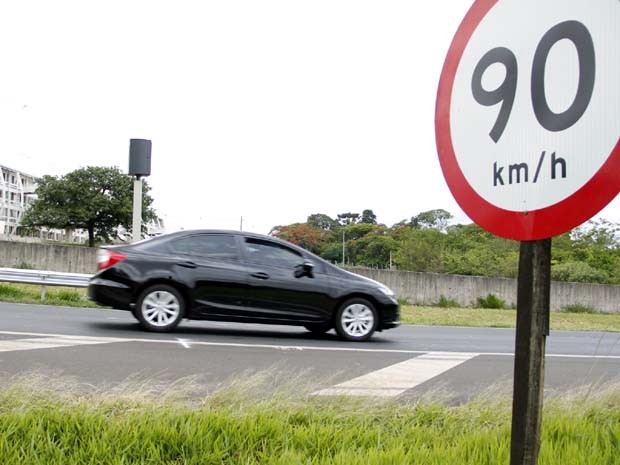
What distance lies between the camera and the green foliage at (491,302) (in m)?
23.2

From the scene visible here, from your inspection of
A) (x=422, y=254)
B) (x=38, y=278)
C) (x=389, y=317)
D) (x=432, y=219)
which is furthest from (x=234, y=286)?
(x=432, y=219)

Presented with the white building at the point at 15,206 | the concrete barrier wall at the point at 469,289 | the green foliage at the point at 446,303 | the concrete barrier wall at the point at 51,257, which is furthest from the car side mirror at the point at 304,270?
the white building at the point at 15,206

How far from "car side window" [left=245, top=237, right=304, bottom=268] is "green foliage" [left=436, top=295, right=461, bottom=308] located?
14427mm

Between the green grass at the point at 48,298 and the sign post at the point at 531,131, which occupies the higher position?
the sign post at the point at 531,131

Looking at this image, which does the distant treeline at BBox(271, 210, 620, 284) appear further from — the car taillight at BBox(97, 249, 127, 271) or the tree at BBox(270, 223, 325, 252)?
the car taillight at BBox(97, 249, 127, 271)

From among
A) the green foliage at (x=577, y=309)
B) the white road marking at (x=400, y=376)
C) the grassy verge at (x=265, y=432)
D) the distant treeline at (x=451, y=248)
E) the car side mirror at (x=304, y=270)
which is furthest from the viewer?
the distant treeline at (x=451, y=248)

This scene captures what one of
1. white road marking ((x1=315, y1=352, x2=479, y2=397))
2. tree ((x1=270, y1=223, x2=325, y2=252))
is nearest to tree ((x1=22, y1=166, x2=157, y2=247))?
tree ((x1=270, y1=223, x2=325, y2=252))

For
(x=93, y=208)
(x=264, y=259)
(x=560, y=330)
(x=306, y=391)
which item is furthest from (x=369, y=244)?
(x=306, y=391)

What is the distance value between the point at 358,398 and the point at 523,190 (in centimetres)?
273

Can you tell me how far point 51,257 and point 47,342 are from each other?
14722 millimetres

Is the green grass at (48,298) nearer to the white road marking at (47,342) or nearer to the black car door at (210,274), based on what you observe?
the black car door at (210,274)

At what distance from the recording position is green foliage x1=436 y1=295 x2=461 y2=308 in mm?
22828

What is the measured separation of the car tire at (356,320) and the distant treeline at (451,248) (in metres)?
29.1

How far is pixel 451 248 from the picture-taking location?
55.5m
